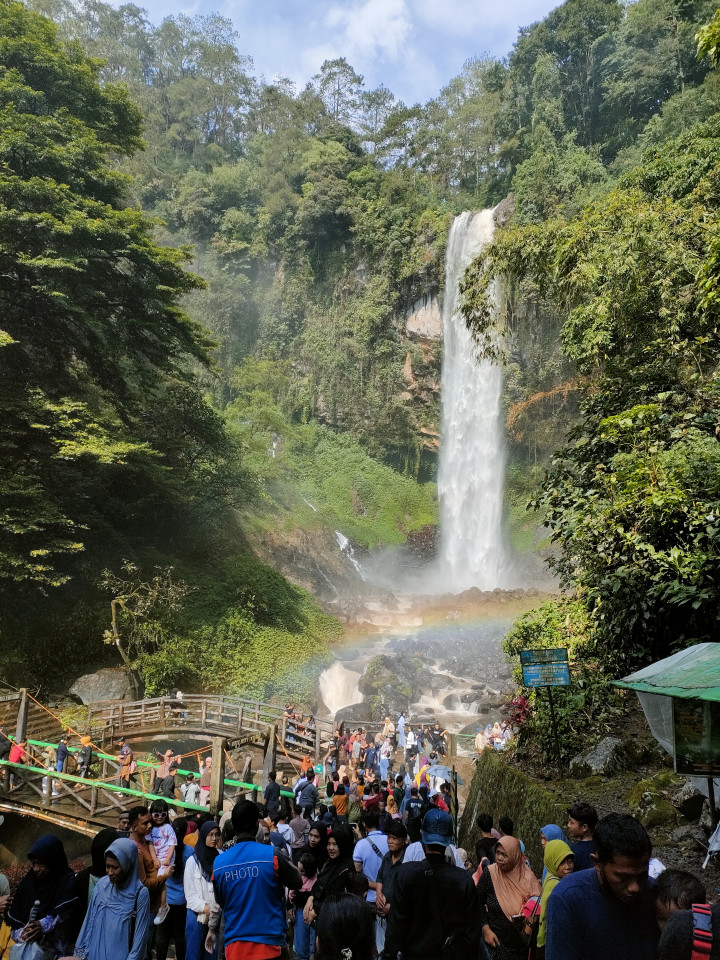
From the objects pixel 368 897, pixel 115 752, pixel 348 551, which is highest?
pixel 348 551

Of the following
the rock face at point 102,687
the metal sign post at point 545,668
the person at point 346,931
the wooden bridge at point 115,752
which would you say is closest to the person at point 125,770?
the wooden bridge at point 115,752

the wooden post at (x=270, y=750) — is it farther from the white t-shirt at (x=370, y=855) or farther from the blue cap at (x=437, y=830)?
the blue cap at (x=437, y=830)

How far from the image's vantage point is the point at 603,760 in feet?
20.3

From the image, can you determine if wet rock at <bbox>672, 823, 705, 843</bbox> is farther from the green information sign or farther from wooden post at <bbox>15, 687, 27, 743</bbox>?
wooden post at <bbox>15, 687, 27, 743</bbox>

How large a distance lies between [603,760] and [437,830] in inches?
174

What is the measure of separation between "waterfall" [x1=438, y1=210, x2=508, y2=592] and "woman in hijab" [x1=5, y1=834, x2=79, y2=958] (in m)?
25.1

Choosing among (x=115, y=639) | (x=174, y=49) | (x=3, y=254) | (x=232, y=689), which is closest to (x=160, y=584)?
(x=115, y=639)

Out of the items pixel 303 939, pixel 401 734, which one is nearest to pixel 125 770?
pixel 303 939

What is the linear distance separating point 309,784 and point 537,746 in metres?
2.98

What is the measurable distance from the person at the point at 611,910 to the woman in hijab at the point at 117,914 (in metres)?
1.87

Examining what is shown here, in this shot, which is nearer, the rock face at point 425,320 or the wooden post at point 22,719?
the wooden post at point 22,719

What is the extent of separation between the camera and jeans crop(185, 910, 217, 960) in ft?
11.6

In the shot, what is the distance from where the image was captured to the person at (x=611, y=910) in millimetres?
1690

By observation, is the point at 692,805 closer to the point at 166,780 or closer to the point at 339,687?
the point at 166,780
